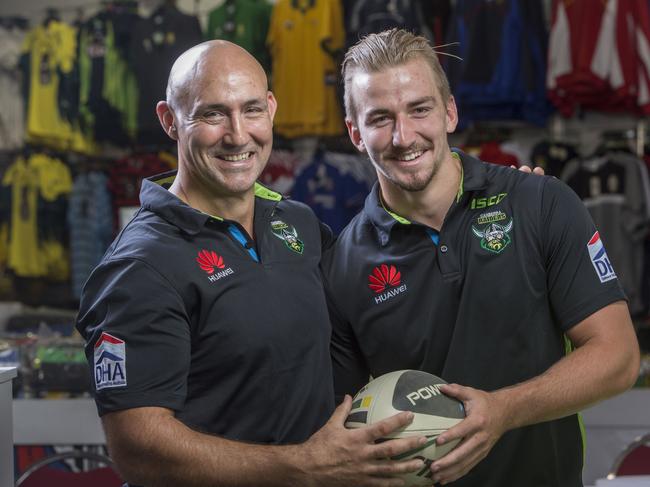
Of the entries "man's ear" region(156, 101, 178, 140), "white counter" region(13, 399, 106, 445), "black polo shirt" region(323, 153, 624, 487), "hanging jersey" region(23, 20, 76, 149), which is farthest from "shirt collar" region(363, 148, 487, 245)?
"hanging jersey" region(23, 20, 76, 149)

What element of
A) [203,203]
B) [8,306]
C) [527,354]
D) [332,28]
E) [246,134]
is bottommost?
[8,306]

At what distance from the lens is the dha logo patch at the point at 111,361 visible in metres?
1.65

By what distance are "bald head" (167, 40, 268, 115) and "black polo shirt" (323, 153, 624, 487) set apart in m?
0.50

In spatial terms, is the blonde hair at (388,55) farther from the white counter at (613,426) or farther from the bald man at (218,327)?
the white counter at (613,426)

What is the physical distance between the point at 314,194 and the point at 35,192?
68.3 inches

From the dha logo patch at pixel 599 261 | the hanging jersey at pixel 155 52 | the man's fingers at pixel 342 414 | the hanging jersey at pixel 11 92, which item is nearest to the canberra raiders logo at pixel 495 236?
the dha logo patch at pixel 599 261

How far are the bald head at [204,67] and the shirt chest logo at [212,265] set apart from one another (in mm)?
326

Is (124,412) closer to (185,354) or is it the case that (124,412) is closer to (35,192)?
(185,354)

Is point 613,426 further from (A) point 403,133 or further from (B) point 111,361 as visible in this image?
(B) point 111,361

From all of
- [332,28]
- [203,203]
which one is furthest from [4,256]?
[203,203]

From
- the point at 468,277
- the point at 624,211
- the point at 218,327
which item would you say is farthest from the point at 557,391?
the point at 624,211

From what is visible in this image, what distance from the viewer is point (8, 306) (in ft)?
17.0

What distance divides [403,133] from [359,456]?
748 mm

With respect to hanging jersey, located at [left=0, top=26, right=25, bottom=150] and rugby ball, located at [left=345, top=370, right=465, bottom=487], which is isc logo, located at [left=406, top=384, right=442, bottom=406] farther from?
hanging jersey, located at [left=0, top=26, right=25, bottom=150]
